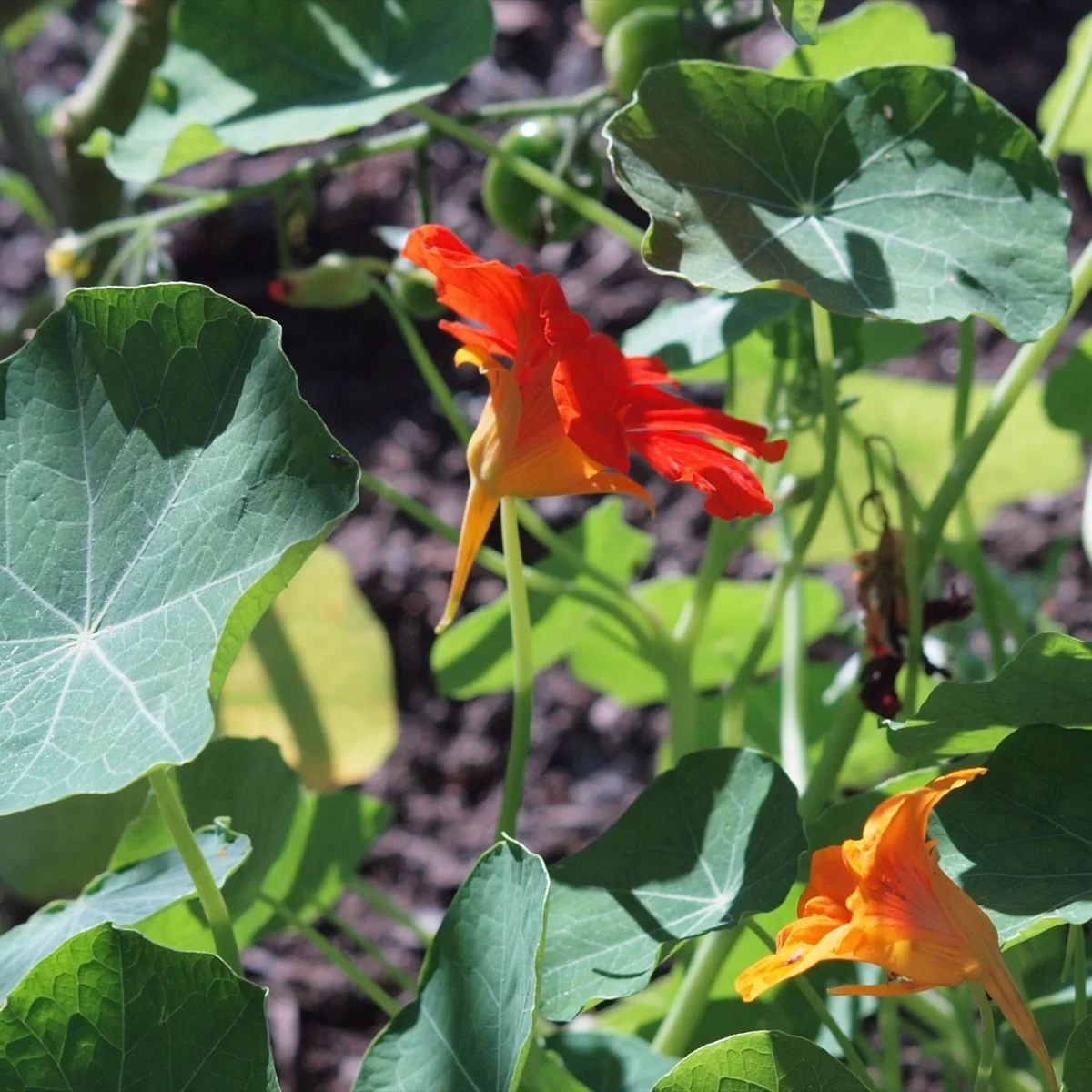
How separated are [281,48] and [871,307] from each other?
0.54 meters

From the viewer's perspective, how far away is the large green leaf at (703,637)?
1113mm

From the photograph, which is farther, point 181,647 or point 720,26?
point 720,26

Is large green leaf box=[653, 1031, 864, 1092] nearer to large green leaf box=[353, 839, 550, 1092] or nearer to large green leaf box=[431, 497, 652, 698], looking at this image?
large green leaf box=[353, 839, 550, 1092]

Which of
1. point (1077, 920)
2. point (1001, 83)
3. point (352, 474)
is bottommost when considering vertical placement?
point (1001, 83)

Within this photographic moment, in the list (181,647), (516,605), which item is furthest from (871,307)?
(181,647)

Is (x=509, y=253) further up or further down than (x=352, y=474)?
further down

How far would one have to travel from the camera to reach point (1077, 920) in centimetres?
43

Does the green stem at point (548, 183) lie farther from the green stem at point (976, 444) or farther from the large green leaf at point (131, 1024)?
→ the large green leaf at point (131, 1024)

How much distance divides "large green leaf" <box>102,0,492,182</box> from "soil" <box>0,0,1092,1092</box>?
14.7 inches

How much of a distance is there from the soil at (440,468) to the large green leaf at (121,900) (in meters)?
0.64

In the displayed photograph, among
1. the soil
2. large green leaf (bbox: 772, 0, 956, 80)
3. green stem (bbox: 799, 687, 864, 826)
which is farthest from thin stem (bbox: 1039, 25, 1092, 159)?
the soil

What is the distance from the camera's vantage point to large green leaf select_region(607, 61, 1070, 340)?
0.55 meters

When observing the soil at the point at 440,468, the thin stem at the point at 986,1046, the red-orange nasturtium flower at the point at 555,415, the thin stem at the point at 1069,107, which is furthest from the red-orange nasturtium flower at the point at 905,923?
the soil at the point at 440,468

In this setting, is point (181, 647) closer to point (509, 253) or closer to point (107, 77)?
point (107, 77)
